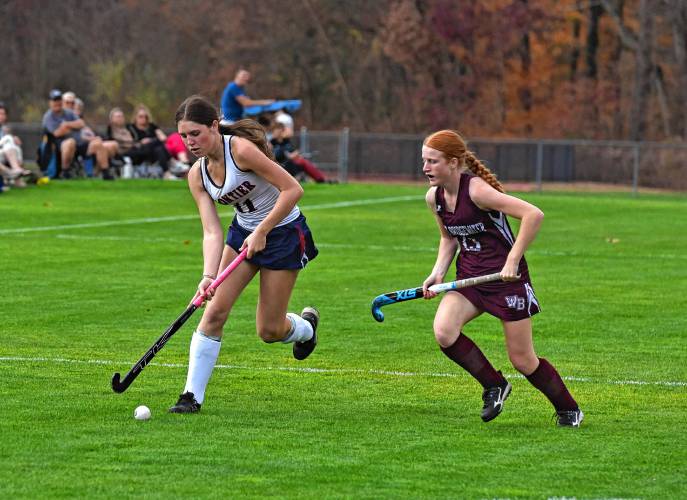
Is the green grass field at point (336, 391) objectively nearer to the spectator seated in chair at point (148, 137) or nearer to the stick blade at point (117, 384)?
the stick blade at point (117, 384)

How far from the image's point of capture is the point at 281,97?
166 ft

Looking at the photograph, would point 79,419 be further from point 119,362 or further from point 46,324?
point 46,324

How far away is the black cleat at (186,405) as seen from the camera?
7773 mm

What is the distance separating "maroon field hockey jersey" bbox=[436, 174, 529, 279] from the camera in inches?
301

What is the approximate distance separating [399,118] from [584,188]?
574 inches

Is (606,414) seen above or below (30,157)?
above

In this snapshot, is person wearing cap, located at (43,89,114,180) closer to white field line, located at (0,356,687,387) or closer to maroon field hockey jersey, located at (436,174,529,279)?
white field line, located at (0,356,687,387)

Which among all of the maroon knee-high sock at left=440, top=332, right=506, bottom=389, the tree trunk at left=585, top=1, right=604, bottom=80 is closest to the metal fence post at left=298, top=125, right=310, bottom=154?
the tree trunk at left=585, top=1, right=604, bottom=80

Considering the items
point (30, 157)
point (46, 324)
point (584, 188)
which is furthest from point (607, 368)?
point (30, 157)

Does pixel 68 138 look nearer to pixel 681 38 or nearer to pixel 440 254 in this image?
pixel 440 254

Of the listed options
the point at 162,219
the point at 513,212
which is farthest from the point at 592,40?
the point at 513,212

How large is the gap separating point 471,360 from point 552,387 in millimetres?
440

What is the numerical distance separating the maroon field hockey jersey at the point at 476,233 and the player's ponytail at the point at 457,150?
0.07 m

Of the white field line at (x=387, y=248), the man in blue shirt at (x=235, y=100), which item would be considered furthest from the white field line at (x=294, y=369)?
the man in blue shirt at (x=235, y=100)
